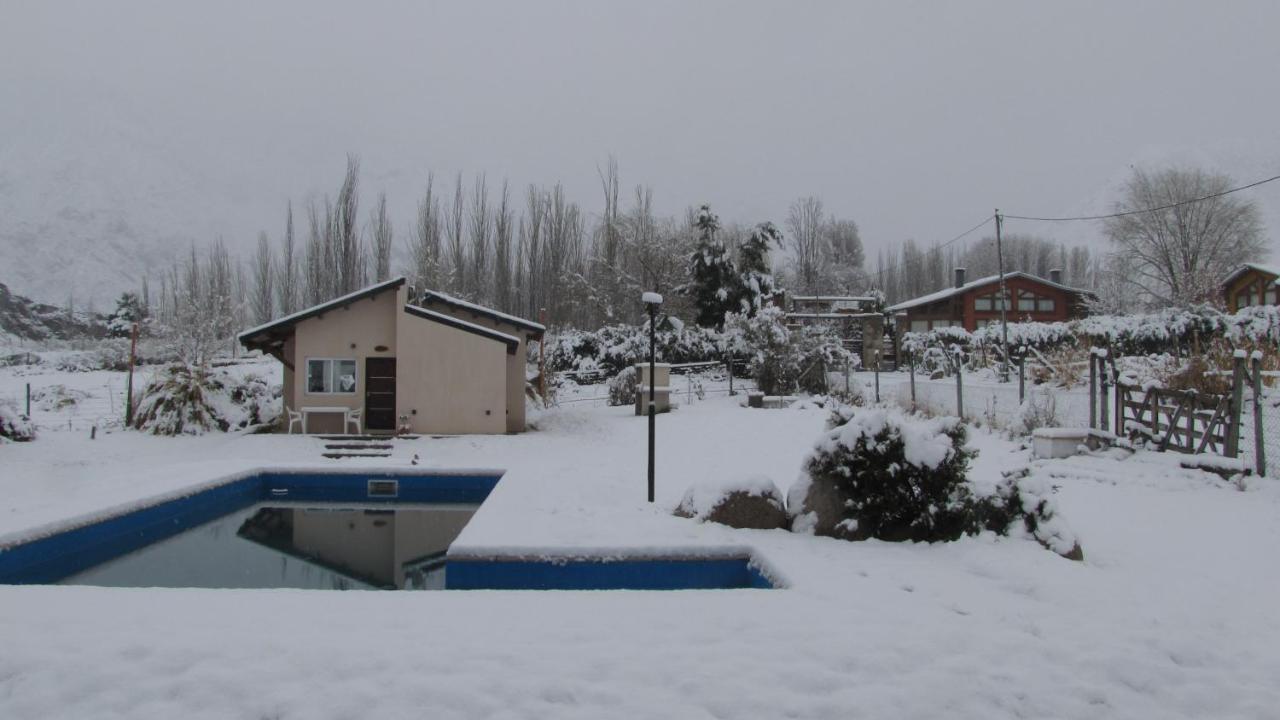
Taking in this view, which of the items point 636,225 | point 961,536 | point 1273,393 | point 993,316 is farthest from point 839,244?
point 961,536

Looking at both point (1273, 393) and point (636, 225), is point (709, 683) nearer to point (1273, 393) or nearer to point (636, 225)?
point (1273, 393)

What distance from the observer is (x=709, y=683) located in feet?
10.8

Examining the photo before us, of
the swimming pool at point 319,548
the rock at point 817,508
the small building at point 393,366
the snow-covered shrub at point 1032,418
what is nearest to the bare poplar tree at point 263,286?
the small building at point 393,366

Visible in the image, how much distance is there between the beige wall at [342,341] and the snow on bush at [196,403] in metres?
1.15

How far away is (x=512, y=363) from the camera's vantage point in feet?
49.7

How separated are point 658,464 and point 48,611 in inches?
285

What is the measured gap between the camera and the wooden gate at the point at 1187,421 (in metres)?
8.23

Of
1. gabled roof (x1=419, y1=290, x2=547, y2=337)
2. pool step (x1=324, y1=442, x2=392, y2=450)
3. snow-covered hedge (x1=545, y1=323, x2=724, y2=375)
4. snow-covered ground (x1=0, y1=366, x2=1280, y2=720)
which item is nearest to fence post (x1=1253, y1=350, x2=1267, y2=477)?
snow-covered ground (x1=0, y1=366, x2=1280, y2=720)

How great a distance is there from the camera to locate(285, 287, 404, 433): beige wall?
552 inches

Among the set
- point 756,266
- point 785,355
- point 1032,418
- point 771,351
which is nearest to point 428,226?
point 756,266

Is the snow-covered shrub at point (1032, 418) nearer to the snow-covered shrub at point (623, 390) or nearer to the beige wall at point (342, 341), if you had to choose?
the snow-covered shrub at point (623, 390)

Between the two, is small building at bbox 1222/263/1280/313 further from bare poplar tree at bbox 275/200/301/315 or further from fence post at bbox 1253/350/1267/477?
bare poplar tree at bbox 275/200/301/315

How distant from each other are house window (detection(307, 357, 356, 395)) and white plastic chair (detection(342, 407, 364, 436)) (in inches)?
19.7

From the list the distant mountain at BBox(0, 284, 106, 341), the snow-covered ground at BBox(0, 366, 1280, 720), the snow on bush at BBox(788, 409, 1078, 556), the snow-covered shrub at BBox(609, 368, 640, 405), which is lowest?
the snow-covered ground at BBox(0, 366, 1280, 720)
